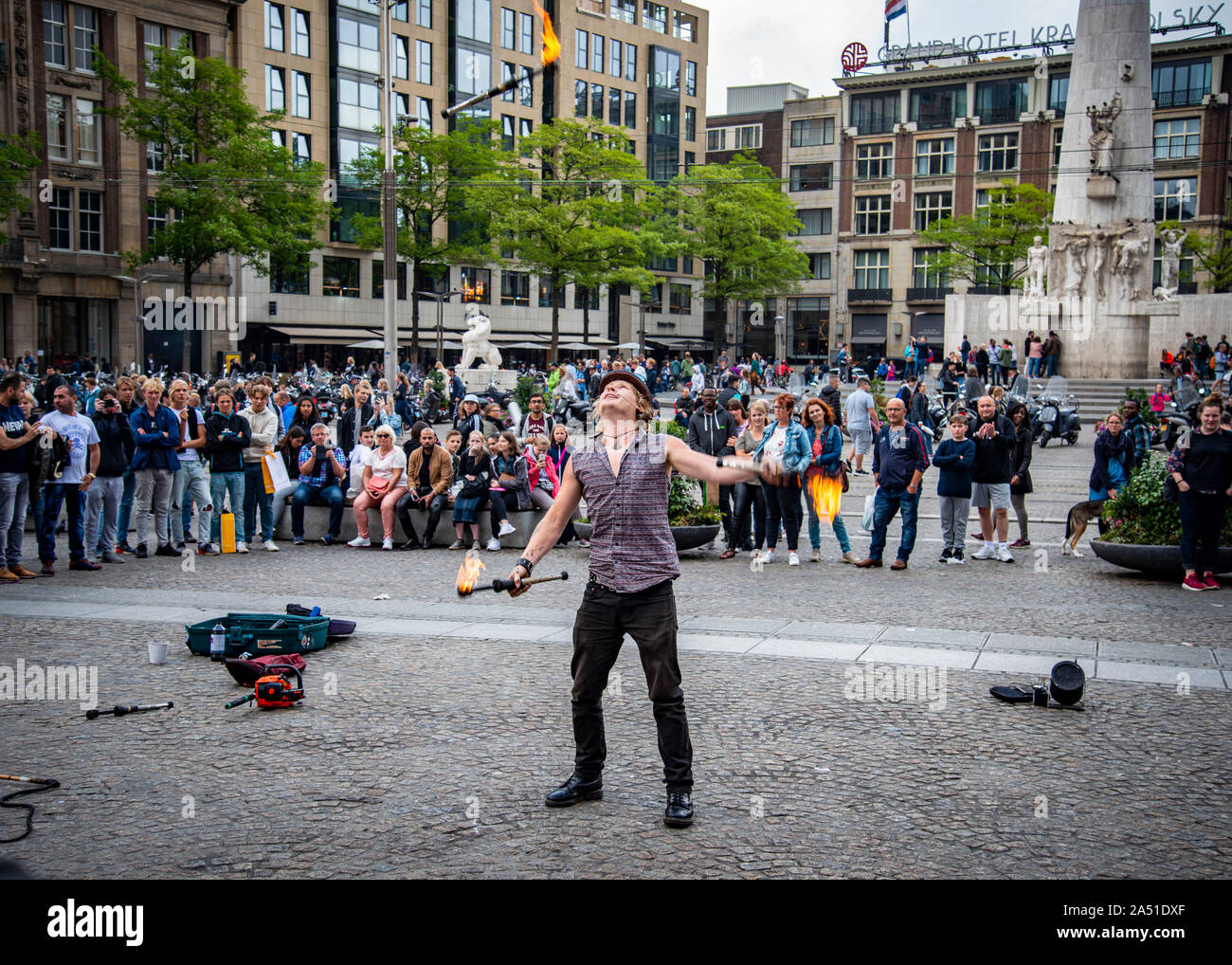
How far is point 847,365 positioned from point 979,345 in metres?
11.5

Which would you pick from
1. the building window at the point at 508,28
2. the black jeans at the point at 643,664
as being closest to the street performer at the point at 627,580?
the black jeans at the point at 643,664

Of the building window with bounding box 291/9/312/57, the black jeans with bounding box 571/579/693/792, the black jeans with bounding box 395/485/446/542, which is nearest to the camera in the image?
the black jeans with bounding box 571/579/693/792

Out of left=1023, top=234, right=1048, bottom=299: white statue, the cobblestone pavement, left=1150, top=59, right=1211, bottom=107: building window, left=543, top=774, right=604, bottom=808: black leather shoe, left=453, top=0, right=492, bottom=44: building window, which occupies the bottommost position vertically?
the cobblestone pavement

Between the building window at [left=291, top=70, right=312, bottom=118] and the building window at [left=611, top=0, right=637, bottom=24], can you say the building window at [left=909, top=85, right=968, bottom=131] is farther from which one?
the building window at [left=291, top=70, right=312, bottom=118]

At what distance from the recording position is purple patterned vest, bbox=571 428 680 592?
18.5ft

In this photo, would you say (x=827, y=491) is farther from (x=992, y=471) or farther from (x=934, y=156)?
(x=934, y=156)

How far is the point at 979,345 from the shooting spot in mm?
40625

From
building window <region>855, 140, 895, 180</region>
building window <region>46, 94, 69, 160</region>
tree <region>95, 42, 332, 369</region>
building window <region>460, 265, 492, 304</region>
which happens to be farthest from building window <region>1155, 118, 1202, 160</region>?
building window <region>46, 94, 69, 160</region>

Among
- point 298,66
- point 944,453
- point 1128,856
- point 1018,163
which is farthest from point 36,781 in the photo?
point 1018,163

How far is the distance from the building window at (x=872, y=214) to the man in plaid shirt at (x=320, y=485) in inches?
2677

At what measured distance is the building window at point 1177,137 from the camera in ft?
216

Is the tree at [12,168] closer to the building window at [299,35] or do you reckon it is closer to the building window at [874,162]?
the building window at [299,35]

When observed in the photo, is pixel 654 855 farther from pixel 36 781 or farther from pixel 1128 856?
pixel 36 781

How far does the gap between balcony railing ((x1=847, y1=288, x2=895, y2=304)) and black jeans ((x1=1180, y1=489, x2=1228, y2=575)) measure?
221 feet
